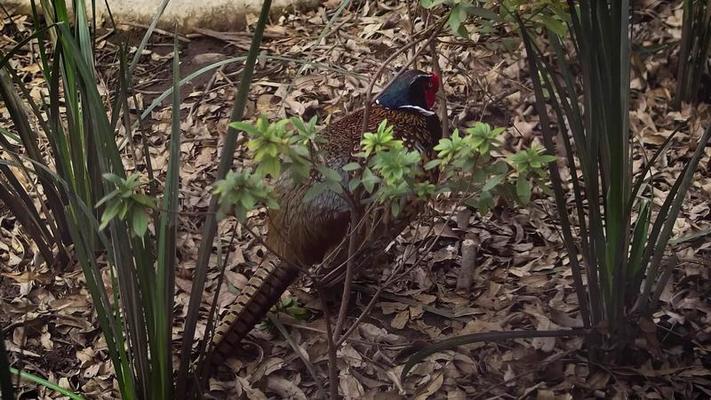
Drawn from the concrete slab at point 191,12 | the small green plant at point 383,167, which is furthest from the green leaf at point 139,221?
the concrete slab at point 191,12

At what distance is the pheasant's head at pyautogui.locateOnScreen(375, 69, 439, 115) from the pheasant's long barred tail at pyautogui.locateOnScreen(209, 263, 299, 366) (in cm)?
74

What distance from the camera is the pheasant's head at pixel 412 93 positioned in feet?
10.4

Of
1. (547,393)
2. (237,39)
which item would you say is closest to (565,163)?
(547,393)

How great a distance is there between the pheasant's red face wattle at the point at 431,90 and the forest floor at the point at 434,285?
14 centimetres

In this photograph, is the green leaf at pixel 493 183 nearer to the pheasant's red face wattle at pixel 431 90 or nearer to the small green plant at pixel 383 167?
the small green plant at pixel 383 167

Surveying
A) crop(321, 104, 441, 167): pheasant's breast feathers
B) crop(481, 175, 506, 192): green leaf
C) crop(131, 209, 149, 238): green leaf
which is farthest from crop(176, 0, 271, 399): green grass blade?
crop(321, 104, 441, 167): pheasant's breast feathers

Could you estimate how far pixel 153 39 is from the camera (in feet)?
15.3

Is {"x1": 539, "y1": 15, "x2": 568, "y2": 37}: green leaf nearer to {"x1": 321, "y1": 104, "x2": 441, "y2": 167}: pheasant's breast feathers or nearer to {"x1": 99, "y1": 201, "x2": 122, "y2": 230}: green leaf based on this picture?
{"x1": 321, "y1": 104, "x2": 441, "y2": 167}: pheasant's breast feathers

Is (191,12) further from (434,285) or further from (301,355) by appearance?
(301,355)

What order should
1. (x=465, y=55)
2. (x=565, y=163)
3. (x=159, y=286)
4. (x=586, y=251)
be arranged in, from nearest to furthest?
(x=159, y=286) → (x=586, y=251) → (x=565, y=163) → (x=465, y=55)

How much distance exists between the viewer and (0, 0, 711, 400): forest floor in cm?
273

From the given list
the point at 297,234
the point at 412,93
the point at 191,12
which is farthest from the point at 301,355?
the point at 191,12

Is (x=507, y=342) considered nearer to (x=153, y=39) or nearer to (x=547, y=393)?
(x=547, y=393)

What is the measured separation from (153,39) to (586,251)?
287 centimetres
